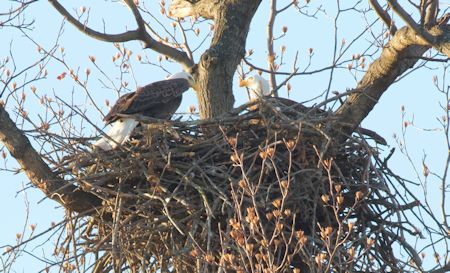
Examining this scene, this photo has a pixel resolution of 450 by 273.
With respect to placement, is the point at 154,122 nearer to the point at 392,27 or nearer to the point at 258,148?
the point at 258,148

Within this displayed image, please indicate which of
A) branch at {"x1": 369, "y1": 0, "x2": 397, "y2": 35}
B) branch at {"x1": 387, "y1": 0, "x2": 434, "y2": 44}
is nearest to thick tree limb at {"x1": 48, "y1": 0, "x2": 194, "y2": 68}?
branch at {"x1": 369, "y1": 0, "x2": 397, "y2": 35}

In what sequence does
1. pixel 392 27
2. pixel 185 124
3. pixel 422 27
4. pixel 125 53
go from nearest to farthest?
pixel 422 27 < pixel 392 27 < pixel 185 124 < pixel 125 53

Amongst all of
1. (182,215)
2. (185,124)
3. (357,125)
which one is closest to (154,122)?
(185,124)

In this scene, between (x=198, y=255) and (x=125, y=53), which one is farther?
(x=125, y=53)

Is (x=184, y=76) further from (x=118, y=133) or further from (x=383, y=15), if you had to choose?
(x=383, y=15)

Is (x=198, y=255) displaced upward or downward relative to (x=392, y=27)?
downward

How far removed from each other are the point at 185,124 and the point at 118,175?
56cm

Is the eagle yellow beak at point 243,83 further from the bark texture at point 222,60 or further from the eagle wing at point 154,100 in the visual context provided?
the bark texture at point 222,60

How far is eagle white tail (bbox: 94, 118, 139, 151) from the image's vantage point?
7.23m

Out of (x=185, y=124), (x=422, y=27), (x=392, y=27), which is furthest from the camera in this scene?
(x=185, y=124)

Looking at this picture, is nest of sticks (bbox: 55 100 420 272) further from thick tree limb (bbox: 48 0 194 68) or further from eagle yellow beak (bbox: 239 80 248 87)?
eagle yellow beak (bbox: 239 80 248 87)

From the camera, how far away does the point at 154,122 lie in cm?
732

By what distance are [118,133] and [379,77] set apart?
174cm

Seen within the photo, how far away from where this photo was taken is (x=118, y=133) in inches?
298
